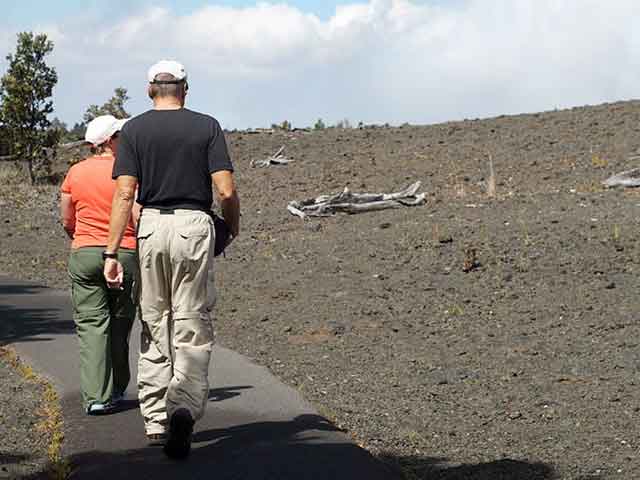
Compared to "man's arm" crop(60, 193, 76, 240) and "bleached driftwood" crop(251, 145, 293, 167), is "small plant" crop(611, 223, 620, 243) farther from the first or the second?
"bleached driftwood" crop(251, 145, 293, 167)

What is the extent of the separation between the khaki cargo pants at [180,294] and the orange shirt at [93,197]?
104cm

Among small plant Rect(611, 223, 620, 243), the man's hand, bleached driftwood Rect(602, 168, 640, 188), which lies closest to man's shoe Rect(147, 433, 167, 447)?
the man's hand

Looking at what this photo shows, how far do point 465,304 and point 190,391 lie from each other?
6463mm

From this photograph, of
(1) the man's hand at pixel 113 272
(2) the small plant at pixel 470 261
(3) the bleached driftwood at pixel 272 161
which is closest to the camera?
(1) the man's hand at pixel 113 272

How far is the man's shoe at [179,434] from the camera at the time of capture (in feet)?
21.8

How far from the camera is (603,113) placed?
101 feet

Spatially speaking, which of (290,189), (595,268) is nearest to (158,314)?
(595,268)

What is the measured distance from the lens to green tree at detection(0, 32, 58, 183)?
30.7 m

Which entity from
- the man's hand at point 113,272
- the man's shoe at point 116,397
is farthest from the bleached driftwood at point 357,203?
the man's hand at point 113,272

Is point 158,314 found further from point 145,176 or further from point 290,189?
point 290,189

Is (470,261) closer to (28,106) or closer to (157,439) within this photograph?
(157,439)

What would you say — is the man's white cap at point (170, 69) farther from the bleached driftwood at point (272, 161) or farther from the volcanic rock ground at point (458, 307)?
the bleached driftwood at point (272, 161)

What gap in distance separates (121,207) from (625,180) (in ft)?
46.4

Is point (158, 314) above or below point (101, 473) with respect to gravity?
above
